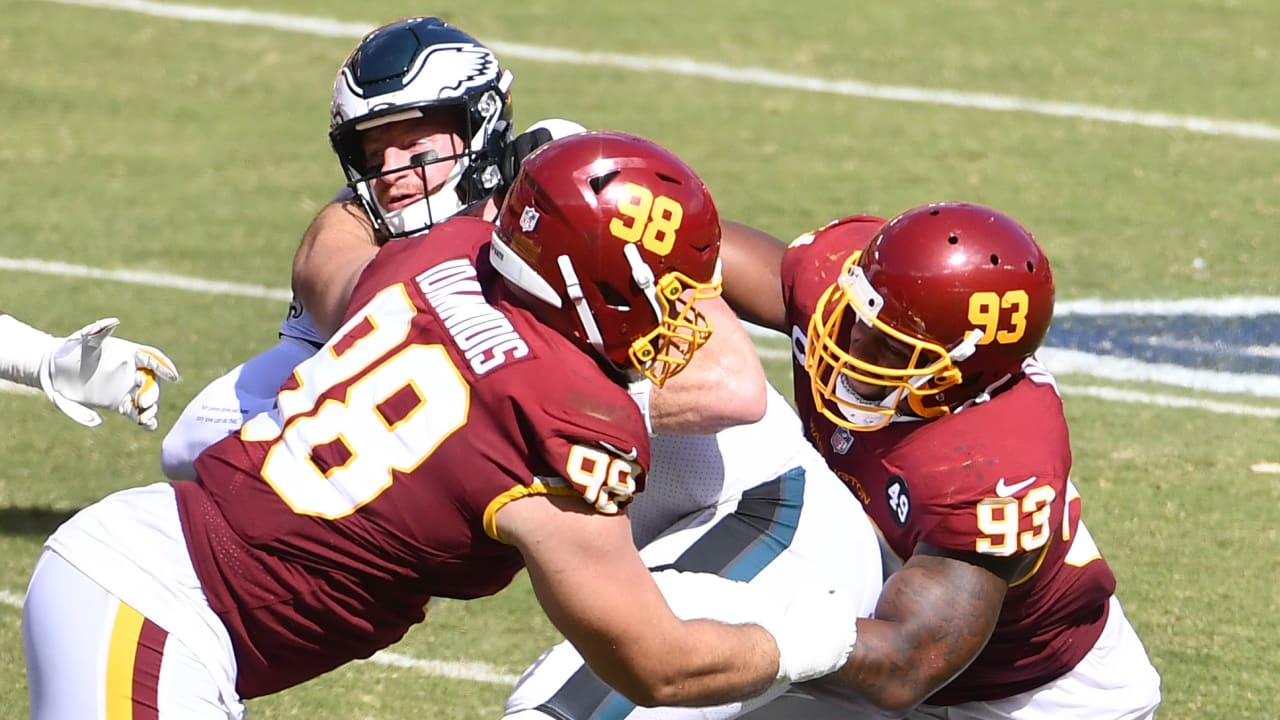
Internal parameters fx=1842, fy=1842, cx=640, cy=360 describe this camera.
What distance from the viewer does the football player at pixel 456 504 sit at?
308 cm

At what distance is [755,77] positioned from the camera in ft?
31.4

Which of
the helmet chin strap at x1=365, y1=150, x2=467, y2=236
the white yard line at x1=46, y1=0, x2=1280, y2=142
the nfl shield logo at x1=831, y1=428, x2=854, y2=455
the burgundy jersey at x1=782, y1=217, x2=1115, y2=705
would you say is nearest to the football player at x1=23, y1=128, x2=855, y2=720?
the burgundy jersey at x1=782, y1=217, x2=1115, y2=705

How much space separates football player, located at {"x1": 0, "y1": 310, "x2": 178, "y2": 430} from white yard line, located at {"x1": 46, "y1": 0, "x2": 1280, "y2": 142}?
5.52m

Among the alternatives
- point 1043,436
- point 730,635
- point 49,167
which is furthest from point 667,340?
point 49,167

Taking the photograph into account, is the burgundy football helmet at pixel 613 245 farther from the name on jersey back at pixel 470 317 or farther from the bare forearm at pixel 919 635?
the bare forearm at pixel 919 635

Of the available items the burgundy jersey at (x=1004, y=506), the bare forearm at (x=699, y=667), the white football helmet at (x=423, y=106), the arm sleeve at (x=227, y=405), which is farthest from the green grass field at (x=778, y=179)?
the bare forearm at (x=699, y=667)

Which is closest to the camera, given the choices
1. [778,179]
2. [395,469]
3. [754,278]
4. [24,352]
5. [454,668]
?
[395,469]

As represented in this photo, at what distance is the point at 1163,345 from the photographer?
6.81 metres

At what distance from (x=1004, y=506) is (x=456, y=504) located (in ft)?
3.59

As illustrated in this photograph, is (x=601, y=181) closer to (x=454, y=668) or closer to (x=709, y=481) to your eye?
(x=709, y=481)

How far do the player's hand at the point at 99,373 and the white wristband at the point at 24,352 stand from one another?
0.03m

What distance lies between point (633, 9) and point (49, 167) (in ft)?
11.5

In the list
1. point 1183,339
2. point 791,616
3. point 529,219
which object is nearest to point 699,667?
point 791,616

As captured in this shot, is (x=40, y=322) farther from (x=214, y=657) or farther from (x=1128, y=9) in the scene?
(x=1128, y=9)
